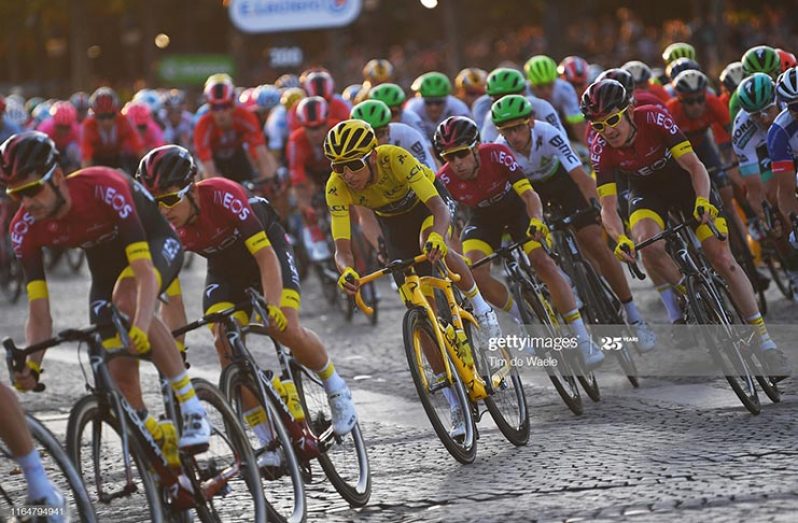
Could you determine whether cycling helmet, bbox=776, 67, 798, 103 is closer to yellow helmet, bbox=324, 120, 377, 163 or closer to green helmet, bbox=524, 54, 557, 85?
yellow helmet, bbox=324, 120, 377, 163

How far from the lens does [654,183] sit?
1025 centimetres

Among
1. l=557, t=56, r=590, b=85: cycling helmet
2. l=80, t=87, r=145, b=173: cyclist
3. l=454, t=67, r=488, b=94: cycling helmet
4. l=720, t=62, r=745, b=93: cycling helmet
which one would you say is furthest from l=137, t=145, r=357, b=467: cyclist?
l=80, t=87, r=145, b=173: cyclist

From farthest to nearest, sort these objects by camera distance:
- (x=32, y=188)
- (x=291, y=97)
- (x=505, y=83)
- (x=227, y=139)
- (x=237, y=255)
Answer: (x=291, y=97) → (x=227, y=139) → (x=505, y=83) → (x=237, y=255) → (x=32, y=188)

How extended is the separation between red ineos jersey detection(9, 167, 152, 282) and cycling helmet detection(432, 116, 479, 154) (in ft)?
9.83

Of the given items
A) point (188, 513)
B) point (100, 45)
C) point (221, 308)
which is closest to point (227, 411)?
point (188, 513)

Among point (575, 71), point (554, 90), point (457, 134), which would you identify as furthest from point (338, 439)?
point (575, 71)

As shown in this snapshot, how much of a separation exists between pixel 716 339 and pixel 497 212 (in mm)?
1841

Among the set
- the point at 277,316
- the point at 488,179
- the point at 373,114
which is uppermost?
the point at 373,114

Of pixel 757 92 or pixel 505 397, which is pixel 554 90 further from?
pixel 505 397

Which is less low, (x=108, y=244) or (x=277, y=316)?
(x=108, y=244)

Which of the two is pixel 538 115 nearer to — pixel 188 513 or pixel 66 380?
pixel 66 380

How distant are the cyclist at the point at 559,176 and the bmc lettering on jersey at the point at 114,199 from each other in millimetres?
4369

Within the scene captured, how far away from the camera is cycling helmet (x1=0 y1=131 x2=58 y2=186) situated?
6.47m

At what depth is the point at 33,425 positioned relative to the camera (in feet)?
20.9
